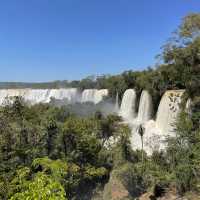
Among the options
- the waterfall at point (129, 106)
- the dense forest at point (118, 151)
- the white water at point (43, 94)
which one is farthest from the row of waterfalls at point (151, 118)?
the white water at point (43, 94)

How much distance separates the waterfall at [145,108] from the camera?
34906 millimetres

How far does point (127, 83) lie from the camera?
150 ft

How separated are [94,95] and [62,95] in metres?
10.6

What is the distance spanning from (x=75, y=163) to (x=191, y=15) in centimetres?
1554

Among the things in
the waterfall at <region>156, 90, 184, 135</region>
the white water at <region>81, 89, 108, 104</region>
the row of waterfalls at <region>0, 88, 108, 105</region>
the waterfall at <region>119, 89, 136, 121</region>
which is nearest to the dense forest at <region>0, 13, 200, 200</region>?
the waterfall at <region>156, 90, 184, 135</region>

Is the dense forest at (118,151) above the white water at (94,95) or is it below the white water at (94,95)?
below

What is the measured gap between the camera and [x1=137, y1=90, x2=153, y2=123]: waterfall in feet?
115

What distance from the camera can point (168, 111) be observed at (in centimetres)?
2900

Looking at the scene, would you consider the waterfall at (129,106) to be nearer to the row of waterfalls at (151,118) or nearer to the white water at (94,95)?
the row of waterfalls at (151,118)

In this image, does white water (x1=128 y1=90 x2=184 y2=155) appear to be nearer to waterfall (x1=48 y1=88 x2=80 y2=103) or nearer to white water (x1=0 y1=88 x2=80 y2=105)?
waterfall (x1=48 y1=88 x2=80 y2=103)

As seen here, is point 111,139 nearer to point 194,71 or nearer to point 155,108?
point 155,108

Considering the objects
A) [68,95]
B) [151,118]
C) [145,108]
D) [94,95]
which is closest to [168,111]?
[151,118]

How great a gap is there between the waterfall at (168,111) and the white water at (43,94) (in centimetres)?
2961

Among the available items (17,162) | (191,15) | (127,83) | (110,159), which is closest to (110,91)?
(127,83)
